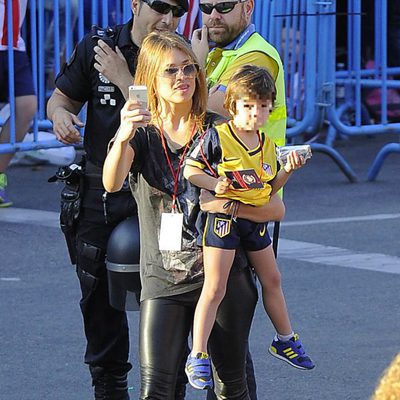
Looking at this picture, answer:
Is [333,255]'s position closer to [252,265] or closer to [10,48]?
[10,48]

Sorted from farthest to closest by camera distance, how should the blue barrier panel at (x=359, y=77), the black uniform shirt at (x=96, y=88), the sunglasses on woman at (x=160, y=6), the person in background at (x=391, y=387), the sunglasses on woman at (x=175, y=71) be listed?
the blue barrier panel at (x=359, y=77)
the black uniform shirt at (x=96, y=88)
the sunglasses on woman at (x=160, y=6)
the sunglasses on woman at (x=175, y=71)
the person in background at (x=391, y=387)

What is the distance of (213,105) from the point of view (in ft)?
14.0

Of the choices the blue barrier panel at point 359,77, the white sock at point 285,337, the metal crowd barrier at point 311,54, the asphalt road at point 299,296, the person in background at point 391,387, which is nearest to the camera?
the person in background at point 391,387

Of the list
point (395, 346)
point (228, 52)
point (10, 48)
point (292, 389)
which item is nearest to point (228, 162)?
point (228, 52)

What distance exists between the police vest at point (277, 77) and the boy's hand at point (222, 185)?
50 cm

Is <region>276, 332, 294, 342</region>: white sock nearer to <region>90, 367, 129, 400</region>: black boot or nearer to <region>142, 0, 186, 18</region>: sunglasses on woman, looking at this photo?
<region>90, 367, 129, 400</region>: black boot

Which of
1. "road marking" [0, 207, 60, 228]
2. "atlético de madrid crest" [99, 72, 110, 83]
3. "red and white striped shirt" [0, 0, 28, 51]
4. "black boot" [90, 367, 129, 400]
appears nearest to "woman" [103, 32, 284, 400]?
"atlético de madrid crest" [99, 72, 110, 83]

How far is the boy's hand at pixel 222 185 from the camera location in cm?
389

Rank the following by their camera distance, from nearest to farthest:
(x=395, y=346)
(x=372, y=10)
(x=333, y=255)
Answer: (x=395, y=346)
(x=333, y=255)
(x=372, y=10)

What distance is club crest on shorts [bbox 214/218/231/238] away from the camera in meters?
3.94

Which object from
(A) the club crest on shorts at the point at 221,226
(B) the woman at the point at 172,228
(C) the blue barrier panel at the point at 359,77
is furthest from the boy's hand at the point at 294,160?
(C) the blue barrier panel at the point at 359,77

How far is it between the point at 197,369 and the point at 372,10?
26.5 ft

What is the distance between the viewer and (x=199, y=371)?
12.9ft

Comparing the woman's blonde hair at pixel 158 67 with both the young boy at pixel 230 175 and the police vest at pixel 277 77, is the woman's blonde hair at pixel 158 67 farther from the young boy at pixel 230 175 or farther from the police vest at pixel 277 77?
the police vest at pixel 277 77
